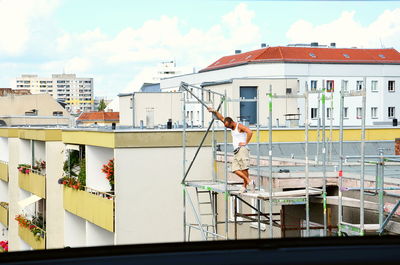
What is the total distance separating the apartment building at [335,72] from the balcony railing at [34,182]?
3707 centimetres

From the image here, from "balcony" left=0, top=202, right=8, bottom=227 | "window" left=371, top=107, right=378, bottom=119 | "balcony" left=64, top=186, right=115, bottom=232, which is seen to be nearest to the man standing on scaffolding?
"balcony" left=64, top=186, right=115, bottom=232

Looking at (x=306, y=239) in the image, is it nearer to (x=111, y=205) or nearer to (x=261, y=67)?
(x=111, y=205)

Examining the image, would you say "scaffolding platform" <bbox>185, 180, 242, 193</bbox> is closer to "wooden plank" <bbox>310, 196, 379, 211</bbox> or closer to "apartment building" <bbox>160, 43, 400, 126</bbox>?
"wooden plank" <bbox>310, 196, 379, 211</bbox>

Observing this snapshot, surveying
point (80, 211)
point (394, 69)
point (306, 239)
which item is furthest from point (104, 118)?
point (306, 239)

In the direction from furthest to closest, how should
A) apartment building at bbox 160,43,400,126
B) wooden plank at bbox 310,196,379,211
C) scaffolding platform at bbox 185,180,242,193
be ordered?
apartment building at bbox 160,43,400,126 → scaffolding platform at bbox 185,180,242,193 → wooden plank at bbox 310,196,379,211

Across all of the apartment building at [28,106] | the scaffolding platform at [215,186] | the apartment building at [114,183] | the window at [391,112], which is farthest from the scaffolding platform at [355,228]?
the window at [391,112]

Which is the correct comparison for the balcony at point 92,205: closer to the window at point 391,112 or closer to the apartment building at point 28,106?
the apartment building at point 28,106

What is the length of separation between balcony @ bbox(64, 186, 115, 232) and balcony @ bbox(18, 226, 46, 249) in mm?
3421

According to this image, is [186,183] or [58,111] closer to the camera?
[186,183]

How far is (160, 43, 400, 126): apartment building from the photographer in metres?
71.8

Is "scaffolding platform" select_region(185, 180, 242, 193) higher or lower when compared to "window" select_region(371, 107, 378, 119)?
lower

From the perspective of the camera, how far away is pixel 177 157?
66.9 feet

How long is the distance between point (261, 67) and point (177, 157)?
52.6m

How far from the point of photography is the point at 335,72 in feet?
242
